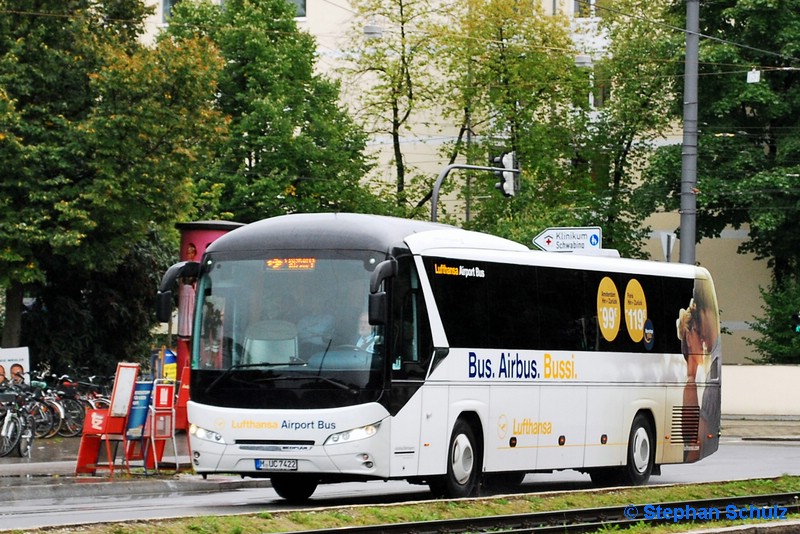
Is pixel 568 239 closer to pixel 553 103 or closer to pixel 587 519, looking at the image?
pixel 587 519

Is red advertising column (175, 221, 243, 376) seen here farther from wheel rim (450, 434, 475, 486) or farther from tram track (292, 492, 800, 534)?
tram track (292, 492, 800, 534)

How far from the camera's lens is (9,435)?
24750 millimetres

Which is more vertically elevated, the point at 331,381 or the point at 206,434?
the point at 331,381

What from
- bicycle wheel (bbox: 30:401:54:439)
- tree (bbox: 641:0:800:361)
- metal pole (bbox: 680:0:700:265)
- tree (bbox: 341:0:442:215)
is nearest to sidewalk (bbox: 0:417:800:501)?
A: bicycle wheel (bbox: 30:401:54:439)

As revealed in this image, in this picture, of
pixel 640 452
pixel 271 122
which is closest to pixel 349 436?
pixel 640 452

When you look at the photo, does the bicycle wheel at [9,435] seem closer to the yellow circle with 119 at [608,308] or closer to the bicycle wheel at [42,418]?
the bicycle wheel at [42,418]

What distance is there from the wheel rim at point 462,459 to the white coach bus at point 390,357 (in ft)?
0.07

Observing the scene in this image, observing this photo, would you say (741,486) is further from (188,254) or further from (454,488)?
(188,254)

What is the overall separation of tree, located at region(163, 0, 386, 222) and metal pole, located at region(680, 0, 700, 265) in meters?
18.9

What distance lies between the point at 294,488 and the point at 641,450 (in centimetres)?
575

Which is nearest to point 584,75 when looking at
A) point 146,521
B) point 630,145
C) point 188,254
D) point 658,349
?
point 630,145

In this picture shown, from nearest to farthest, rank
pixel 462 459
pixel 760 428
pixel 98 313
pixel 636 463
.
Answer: pixel 462 459 < pixel 636 463 < pixel 98 313 < pixel 760 428

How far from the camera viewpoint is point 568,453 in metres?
19.9

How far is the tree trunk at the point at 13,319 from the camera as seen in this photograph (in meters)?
34.1
